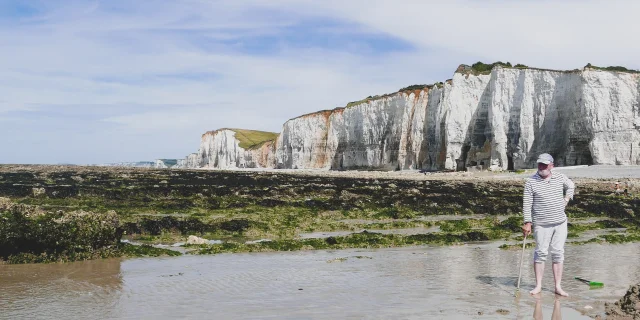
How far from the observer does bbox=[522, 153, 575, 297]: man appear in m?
7.82

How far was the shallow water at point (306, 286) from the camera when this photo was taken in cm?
660

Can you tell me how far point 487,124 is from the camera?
2667 inches

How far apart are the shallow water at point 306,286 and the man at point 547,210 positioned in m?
0.62

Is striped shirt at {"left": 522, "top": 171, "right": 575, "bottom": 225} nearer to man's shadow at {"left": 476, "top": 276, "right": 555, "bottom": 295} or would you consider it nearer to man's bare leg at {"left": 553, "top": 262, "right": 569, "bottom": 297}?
man's bare leg at {"left": 553, "top": 262, "right": 569, "bottom": 297}

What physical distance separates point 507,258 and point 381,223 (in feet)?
22.2

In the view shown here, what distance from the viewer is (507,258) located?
35.7ft

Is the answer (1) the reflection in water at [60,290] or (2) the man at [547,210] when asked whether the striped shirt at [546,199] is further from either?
(1) the reflection in water at [60,290]

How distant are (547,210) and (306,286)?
378 cm

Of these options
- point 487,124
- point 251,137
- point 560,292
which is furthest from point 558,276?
point 251,137

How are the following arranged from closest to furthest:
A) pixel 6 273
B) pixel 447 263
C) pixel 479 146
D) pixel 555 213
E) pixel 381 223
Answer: pixel 555 213 → pixel 6 273 → pixel 447 263 → pixel 381 223 → pixel 479 146

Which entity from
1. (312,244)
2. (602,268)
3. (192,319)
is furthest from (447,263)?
(192,319)

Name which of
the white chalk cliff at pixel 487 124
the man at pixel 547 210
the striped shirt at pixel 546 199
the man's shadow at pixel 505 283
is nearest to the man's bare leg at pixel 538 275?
the man at pixel 547 210

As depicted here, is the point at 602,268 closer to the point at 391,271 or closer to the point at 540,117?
the point at 391,271

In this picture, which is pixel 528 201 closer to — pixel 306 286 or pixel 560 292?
pixel 560 292
